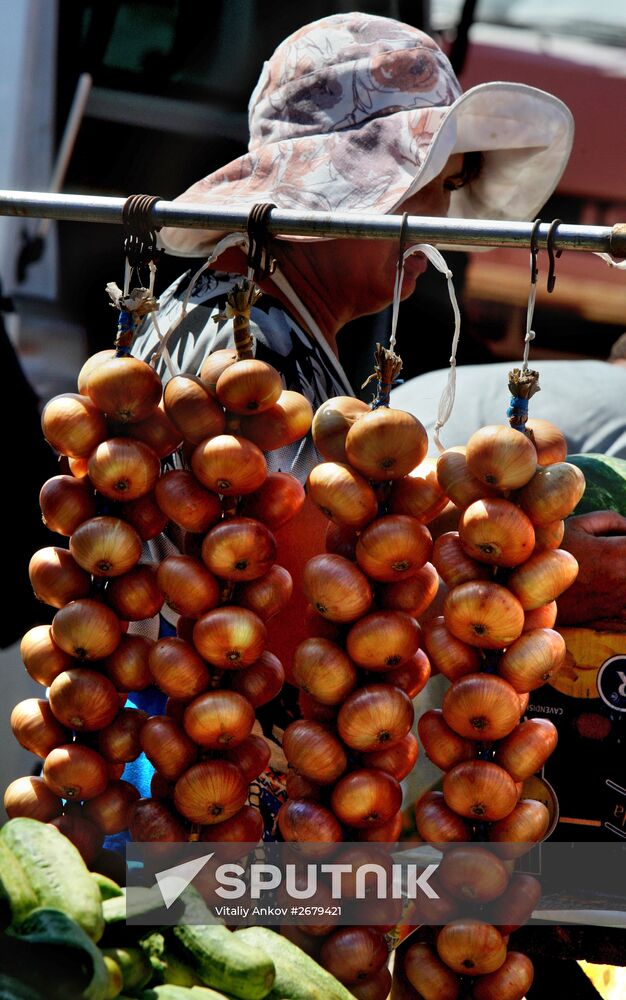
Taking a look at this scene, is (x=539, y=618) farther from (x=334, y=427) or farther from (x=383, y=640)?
(x=334, y=427)

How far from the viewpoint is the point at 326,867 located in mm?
1272

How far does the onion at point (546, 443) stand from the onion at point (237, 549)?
0.35m

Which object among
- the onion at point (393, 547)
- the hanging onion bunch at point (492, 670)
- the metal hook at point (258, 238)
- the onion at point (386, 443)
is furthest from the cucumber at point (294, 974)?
the metal hook at point (258, 238)

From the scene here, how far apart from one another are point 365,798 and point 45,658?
0.44 meters

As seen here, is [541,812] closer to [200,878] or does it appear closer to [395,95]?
[200,878]

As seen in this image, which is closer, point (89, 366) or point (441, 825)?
point (441, 825)

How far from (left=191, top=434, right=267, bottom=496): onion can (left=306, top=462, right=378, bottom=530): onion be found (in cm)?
8

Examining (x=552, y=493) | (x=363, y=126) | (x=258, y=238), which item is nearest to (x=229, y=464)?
(x=258, y=238)

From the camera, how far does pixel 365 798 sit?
1253 millimetres

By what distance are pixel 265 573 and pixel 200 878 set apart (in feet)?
1.25

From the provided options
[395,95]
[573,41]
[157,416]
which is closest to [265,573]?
[157,416]

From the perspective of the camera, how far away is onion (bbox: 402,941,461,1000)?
49.9 inches

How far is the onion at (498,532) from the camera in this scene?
1227 mm

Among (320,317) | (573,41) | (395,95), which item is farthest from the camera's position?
(573,41)
